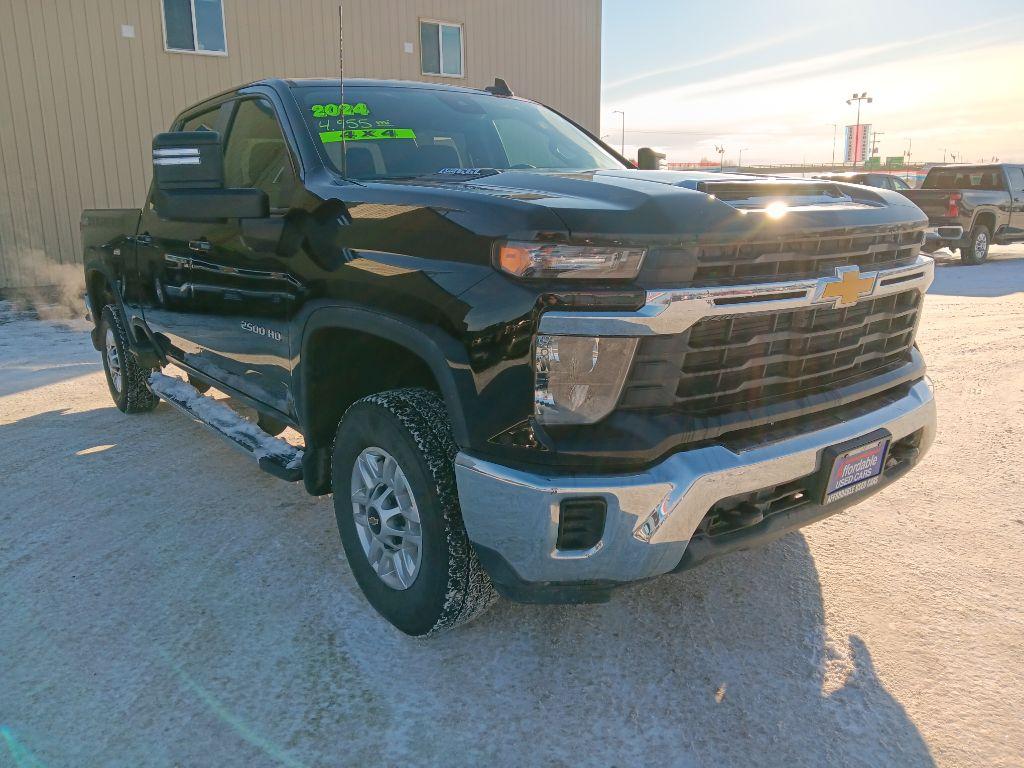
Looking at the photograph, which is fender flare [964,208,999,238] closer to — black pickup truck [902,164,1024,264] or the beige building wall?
black pickup truck [902,164,1024,264]

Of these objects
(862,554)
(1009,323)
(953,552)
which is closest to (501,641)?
(862,554)

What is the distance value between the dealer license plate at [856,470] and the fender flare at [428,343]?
3.78ft

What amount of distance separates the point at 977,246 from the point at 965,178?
68.8 inches

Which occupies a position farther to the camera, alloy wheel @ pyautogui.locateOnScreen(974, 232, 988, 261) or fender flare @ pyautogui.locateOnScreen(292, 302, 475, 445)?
alloy wheel @ pyautogui.locateOnScreen(974, 232, 988, 261)

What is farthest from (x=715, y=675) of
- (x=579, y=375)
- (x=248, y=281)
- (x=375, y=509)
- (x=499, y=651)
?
(x=248, y=281)

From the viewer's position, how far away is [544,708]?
2.38 meters

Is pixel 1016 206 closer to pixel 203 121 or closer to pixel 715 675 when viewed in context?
pixel 203 121

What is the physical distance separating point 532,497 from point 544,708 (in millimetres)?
726

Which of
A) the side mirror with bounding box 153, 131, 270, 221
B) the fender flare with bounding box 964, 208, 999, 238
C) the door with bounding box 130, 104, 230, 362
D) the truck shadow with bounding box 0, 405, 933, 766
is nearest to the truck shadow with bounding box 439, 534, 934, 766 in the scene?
the truck shadow with bounding box 0, 405, 933, 766

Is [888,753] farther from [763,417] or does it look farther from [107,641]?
[107,641]

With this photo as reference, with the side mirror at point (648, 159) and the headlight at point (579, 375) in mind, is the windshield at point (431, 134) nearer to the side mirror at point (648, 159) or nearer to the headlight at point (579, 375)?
the side mirror at point (648, 159)

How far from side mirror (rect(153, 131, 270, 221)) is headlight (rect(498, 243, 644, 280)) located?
4.28 ft

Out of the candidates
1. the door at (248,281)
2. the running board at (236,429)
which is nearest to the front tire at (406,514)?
the running board at (236,429)

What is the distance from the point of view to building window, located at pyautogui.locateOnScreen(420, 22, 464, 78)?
14.1 m
